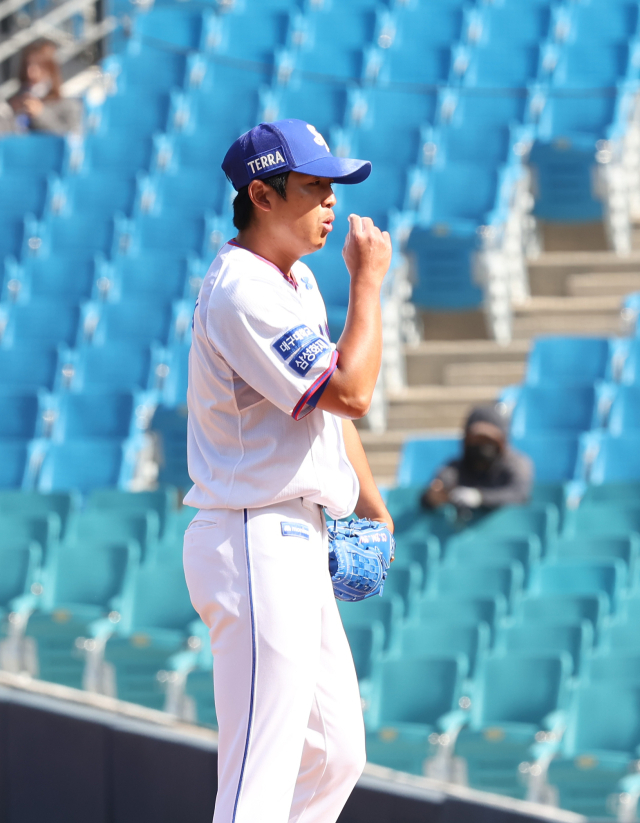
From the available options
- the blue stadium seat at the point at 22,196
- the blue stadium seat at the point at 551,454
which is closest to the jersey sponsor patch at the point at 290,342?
the blue stadium seat at the point at 551,454

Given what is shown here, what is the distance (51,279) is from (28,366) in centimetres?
81

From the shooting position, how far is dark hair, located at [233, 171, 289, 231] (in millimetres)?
2006

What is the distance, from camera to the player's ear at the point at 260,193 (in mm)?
2012

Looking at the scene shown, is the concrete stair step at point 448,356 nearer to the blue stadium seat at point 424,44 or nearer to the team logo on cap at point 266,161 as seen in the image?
the blue stadium seat at point 424,44

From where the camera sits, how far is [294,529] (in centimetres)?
200

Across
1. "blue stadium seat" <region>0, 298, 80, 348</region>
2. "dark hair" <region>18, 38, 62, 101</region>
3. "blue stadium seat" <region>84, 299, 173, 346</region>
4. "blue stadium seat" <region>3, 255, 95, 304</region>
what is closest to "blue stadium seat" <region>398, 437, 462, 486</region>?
"blue stadium seat" <region>84, 299, 173, 346</region>

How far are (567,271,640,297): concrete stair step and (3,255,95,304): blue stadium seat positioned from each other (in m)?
3.01

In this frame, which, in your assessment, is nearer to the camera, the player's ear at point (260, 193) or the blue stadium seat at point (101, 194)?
the player's ear at point (260, 193)

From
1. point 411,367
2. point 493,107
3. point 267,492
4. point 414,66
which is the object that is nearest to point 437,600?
point 267,492

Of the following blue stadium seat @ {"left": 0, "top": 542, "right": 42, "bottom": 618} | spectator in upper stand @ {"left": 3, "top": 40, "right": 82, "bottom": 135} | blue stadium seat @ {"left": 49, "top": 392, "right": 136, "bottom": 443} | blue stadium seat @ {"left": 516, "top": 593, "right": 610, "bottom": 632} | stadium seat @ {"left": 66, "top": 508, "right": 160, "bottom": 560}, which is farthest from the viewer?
spectator in upper stand @ {"left": 3, "top": 40, "right": 82, "bottom": 135}

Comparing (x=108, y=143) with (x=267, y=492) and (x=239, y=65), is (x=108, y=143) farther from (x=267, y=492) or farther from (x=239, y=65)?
(x=267, y=492)

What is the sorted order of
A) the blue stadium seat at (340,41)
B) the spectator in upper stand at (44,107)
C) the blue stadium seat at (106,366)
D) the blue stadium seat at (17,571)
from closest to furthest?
the blue stadium seat at (17,571)
the blue stadium seat at (106,366)
the spectator in upper stand at (44,107)
the blue stadium seat at (340,41)

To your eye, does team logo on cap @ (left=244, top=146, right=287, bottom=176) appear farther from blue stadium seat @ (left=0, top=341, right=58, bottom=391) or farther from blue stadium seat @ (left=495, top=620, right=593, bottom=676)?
blue stadium seat @ (left=0, top=341, right=58, bottom=391)

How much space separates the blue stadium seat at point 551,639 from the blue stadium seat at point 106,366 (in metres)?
3.39
